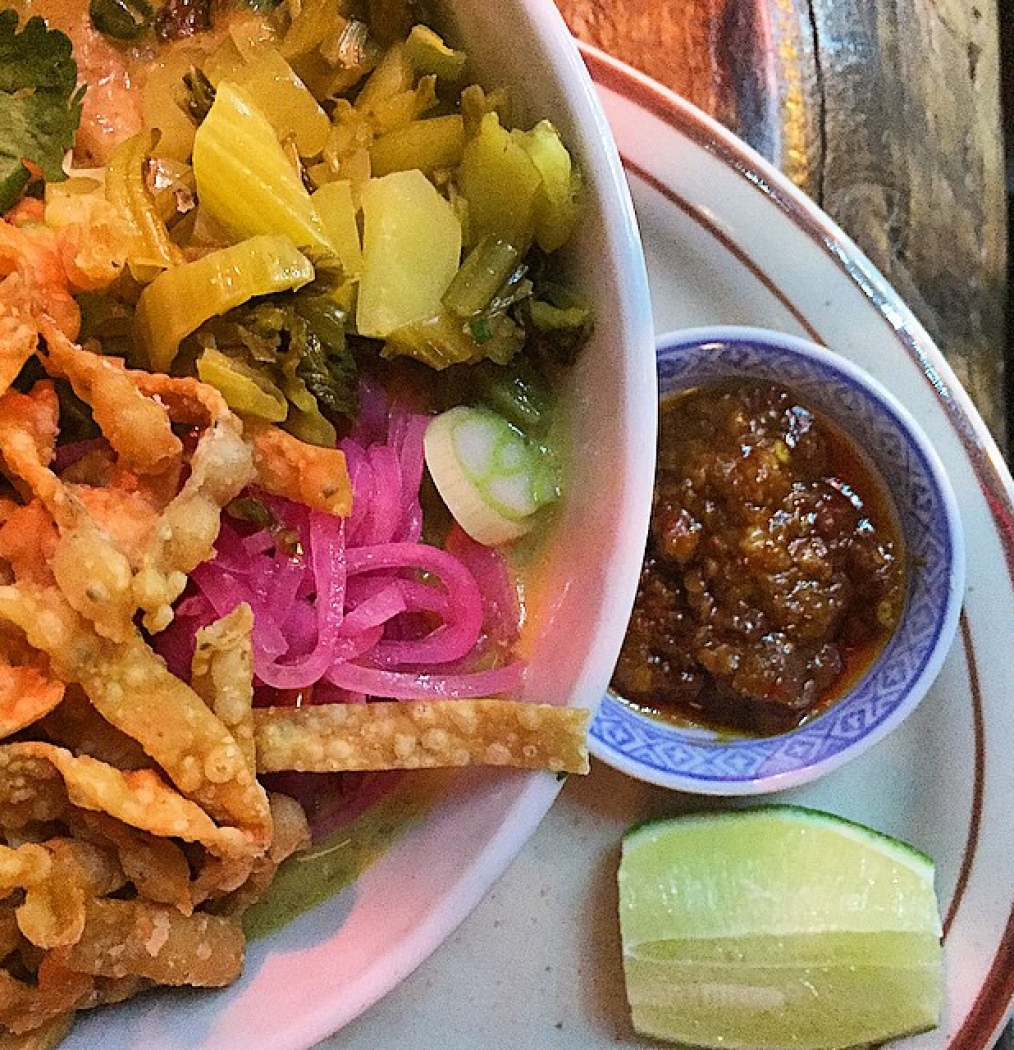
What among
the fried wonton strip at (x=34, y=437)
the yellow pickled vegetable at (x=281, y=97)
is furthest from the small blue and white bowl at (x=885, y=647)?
the fried wonton strip at (x=34, y=437)

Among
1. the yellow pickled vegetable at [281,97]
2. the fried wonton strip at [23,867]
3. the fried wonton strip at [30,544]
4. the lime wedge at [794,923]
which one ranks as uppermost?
the yellow pickled vegetable at [281,97]

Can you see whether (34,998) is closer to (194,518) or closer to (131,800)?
(131,800)

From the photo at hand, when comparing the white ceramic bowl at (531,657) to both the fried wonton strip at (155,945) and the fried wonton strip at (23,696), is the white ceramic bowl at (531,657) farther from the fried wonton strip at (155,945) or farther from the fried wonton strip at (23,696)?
the fried wonton strip at (23,696)

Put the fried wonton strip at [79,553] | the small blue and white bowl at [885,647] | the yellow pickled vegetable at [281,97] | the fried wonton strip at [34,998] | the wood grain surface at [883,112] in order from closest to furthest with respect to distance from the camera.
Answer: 1. the fried wonton strip at [79,553]
2. the fried wonton strip at [34,998]
3. the yellow pickled vegetable at [281,97]
4. the small blue and white bowl at [885,647]
5. the wood grain surface at [883,112]

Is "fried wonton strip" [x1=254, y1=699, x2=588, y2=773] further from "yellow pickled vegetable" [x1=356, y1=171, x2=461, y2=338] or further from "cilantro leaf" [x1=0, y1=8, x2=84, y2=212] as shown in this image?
"cilantro leaf" [x1=0, y1=8, x2=84, y2=212]

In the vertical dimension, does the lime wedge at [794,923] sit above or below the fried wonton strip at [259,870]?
below

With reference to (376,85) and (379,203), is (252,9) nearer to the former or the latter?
(376,85)
